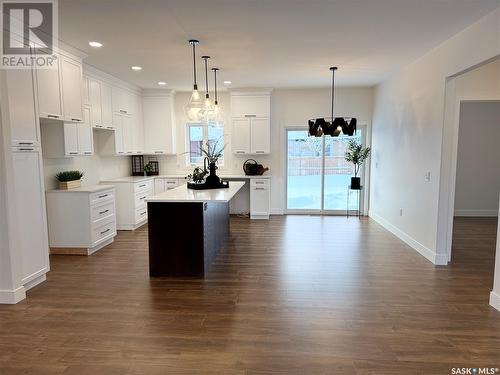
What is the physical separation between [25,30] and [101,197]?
7.62ft

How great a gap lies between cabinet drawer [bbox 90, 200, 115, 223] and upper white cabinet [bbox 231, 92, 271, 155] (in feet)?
9.46

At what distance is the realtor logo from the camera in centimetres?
293

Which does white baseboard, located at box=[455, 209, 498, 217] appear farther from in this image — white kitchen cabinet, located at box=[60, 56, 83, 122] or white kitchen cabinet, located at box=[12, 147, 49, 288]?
white kitchen cabinet, located at box=[12, 147, 49, 288]

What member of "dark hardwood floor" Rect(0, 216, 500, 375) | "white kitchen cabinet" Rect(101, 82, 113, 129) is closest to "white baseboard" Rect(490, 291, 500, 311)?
"dark hardwood floor" Rect(0, 216, 500, 375)

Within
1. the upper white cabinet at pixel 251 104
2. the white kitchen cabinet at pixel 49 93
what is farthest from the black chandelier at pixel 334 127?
the white kitchen cabinet at pixel 49 93

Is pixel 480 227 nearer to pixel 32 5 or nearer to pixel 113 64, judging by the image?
pixel 113 64

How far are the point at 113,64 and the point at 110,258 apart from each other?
2.88 metres

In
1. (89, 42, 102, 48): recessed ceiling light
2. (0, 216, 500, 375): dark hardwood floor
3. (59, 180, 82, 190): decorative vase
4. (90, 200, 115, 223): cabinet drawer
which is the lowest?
(0, 216, 500, 375): dark hardwood floor

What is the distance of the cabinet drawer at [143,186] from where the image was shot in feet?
19.7

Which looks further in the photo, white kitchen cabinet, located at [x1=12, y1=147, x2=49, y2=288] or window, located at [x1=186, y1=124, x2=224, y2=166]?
window, located at [x1=186, y1=124, x2=224, y2=166]

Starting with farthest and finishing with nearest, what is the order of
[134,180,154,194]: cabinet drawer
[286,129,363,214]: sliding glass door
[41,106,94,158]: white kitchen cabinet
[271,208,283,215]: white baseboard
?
[271,208,283,215]: white baseboard → [286,129,363,214]: sliding glass door → [134,180,154,194]: cabinet drawer → [41,106,94,158]: white kitchen cabinet

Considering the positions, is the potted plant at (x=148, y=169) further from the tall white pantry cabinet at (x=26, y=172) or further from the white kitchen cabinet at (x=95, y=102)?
the tall white pantry cabinet at (x=26, y=172)

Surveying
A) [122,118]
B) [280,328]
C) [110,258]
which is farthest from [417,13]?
[122,118]

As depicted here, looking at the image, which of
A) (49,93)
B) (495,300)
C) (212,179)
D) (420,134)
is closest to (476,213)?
(420,134)
